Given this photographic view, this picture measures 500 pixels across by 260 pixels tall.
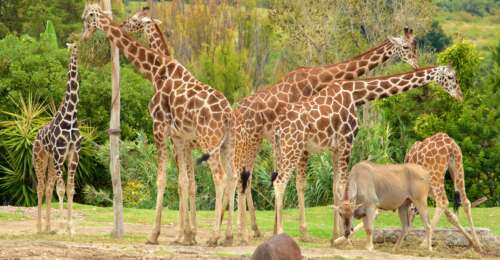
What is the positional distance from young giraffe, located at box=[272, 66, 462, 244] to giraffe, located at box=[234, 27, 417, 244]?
1.49 ft

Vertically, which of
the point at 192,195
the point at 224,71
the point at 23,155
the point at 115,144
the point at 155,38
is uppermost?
the point at 224,71

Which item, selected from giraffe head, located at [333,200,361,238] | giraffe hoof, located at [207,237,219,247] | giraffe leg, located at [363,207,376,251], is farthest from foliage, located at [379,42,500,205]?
giraffe hoof, located at [207,237,219,247]

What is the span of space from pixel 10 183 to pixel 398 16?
19857mm

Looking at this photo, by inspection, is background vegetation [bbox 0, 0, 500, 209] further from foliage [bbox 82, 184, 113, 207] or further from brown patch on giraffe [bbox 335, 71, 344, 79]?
brown patch on giraffe [bbox 335, 71, 344, 79]

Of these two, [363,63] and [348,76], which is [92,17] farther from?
[363,63]

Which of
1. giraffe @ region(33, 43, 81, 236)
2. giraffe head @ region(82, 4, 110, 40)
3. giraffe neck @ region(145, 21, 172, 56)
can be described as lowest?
giraffe @ region(33, 43, 81, 236)

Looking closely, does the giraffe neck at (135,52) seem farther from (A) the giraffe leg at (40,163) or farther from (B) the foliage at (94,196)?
(B) the foliage at (94,196)

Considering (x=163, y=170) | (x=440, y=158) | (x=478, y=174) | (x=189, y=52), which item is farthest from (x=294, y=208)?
(x=189, y=52)

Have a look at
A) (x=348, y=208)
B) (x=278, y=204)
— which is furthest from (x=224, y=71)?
(x=348, y=208)

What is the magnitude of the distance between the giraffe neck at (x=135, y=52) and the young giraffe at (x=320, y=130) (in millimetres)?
1862

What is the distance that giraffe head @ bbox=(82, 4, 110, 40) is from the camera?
1548 cm

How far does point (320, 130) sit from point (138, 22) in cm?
314

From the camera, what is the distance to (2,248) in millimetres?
12719

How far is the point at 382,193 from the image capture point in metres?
14.5
